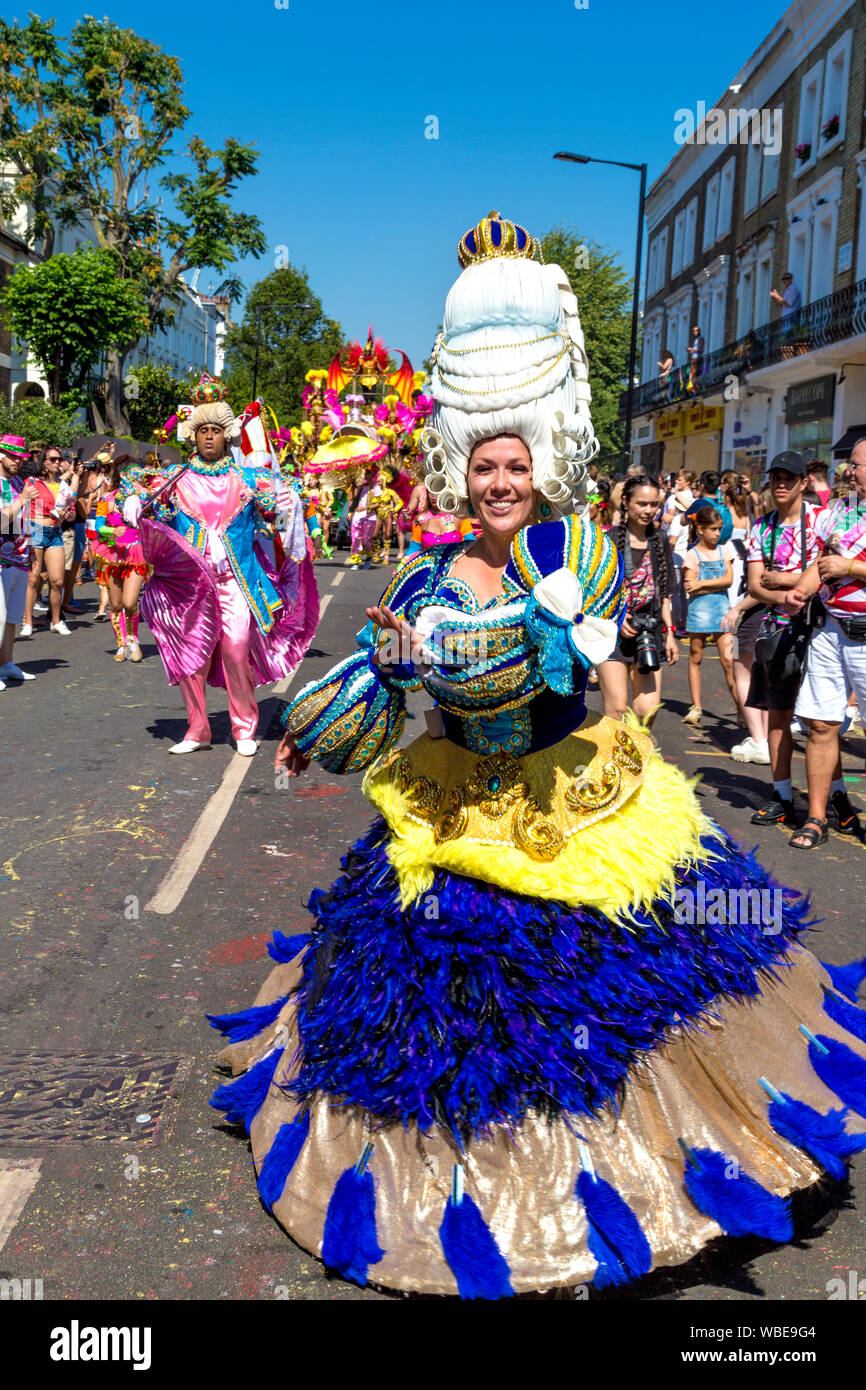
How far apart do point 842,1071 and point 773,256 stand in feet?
107

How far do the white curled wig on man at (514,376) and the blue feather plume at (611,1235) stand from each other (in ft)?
5.22

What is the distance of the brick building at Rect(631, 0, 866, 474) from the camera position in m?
25.6

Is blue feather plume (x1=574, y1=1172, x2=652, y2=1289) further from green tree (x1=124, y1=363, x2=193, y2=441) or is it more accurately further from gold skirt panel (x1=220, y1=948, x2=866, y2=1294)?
green tree (x1=124, y1=363, x2=193, y2=441)

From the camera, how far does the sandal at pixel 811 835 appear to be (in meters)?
6.36

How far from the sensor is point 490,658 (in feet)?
8.77

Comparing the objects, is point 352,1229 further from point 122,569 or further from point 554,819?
point 122,569

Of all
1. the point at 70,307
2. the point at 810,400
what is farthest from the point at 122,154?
the point at 810,400

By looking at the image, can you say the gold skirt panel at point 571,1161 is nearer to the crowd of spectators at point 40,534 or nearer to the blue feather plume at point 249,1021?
the blue feather plume at point 249,1021

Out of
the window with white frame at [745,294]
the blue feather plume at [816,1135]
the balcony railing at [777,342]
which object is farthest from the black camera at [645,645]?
the window with white frame at [745,294]

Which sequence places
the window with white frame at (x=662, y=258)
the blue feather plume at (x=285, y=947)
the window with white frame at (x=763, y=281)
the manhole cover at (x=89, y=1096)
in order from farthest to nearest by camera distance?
the window with white frame at (x=662, y=258), the window with white frame at (x=763, y=281), the blue feather plume at (x=285, y=947), the manhole cover at (x=89, y=1096)

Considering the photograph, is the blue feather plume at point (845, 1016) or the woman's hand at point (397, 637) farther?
the blue feather plume at point (845, 1016)

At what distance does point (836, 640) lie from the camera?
637cm
